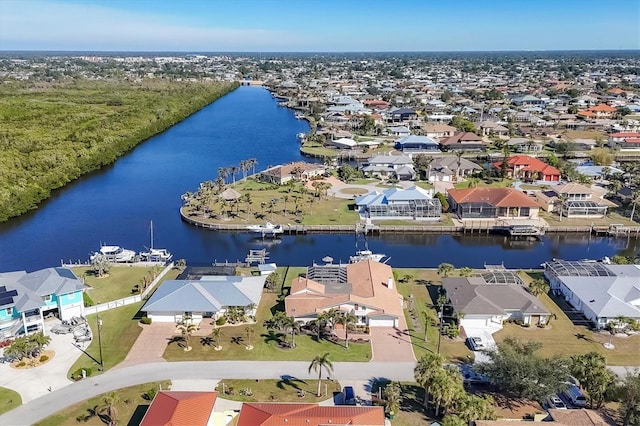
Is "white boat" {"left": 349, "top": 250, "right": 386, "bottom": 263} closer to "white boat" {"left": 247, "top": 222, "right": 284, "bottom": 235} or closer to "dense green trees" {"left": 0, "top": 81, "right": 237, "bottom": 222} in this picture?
"white boat" {"left": 247, "top": 222, "right": 284, "bottom": 235}

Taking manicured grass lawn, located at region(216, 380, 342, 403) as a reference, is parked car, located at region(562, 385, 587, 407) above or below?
above


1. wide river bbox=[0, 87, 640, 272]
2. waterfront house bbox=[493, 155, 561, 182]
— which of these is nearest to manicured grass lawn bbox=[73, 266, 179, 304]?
wide river bbox=[0, 87, 640, 272]

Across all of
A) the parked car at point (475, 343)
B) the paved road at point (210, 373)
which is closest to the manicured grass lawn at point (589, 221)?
the parked car at point (475, 343)

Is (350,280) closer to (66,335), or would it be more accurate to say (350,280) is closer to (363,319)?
(363,319)

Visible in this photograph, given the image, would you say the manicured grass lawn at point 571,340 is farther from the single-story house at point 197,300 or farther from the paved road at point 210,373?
the single-story house at point 197,300

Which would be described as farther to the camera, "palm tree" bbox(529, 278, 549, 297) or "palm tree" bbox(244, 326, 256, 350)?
"palm tree" bbox(529, 278, 549, 297)

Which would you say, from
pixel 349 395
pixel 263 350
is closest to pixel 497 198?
pixel 263 350

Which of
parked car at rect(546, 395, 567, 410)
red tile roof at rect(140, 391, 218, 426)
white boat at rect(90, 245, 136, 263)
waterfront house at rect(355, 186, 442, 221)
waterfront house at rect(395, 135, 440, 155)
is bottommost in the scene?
parked car at rect(546, 395, 567, 410)
